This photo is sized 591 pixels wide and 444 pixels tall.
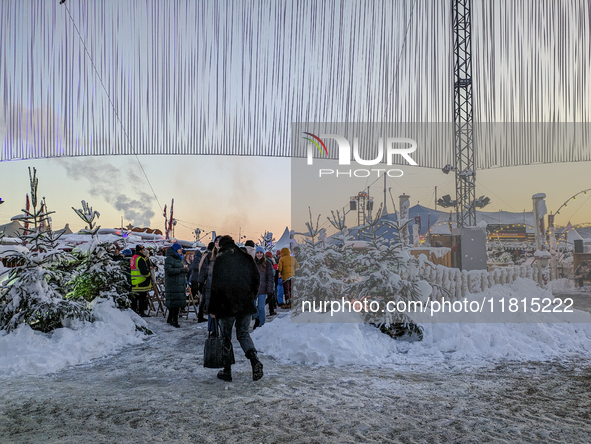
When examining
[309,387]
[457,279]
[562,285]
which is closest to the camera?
[309,387]

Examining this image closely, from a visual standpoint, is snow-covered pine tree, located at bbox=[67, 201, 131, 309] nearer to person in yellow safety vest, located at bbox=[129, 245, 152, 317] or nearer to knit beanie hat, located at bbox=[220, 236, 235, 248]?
person in yellow safety vest, located at bbox=[129, 245, 152, 317]

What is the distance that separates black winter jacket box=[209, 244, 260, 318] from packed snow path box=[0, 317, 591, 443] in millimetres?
820

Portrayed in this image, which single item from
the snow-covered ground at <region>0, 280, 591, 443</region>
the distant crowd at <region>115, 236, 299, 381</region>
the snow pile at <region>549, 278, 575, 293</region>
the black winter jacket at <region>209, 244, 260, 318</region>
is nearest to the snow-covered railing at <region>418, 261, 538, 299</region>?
the snow-covered ground at <region>0, 280, 591, 443</region>

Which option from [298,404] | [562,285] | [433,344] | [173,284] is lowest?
[562,285]

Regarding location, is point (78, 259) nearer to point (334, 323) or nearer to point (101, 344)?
point (101, 344)

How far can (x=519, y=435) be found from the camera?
3.38 m

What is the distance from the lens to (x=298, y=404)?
13.6ft

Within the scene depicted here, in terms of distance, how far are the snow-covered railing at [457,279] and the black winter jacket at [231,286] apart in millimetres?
4303

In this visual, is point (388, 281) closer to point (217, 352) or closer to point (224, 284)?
point (224, 284)

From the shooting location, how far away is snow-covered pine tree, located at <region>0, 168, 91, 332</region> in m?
6.89

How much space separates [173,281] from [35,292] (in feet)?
10.2

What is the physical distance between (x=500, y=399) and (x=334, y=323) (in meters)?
3.23

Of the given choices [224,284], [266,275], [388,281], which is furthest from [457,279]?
[224,284]

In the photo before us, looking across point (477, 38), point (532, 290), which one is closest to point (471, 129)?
point (477, 38)
